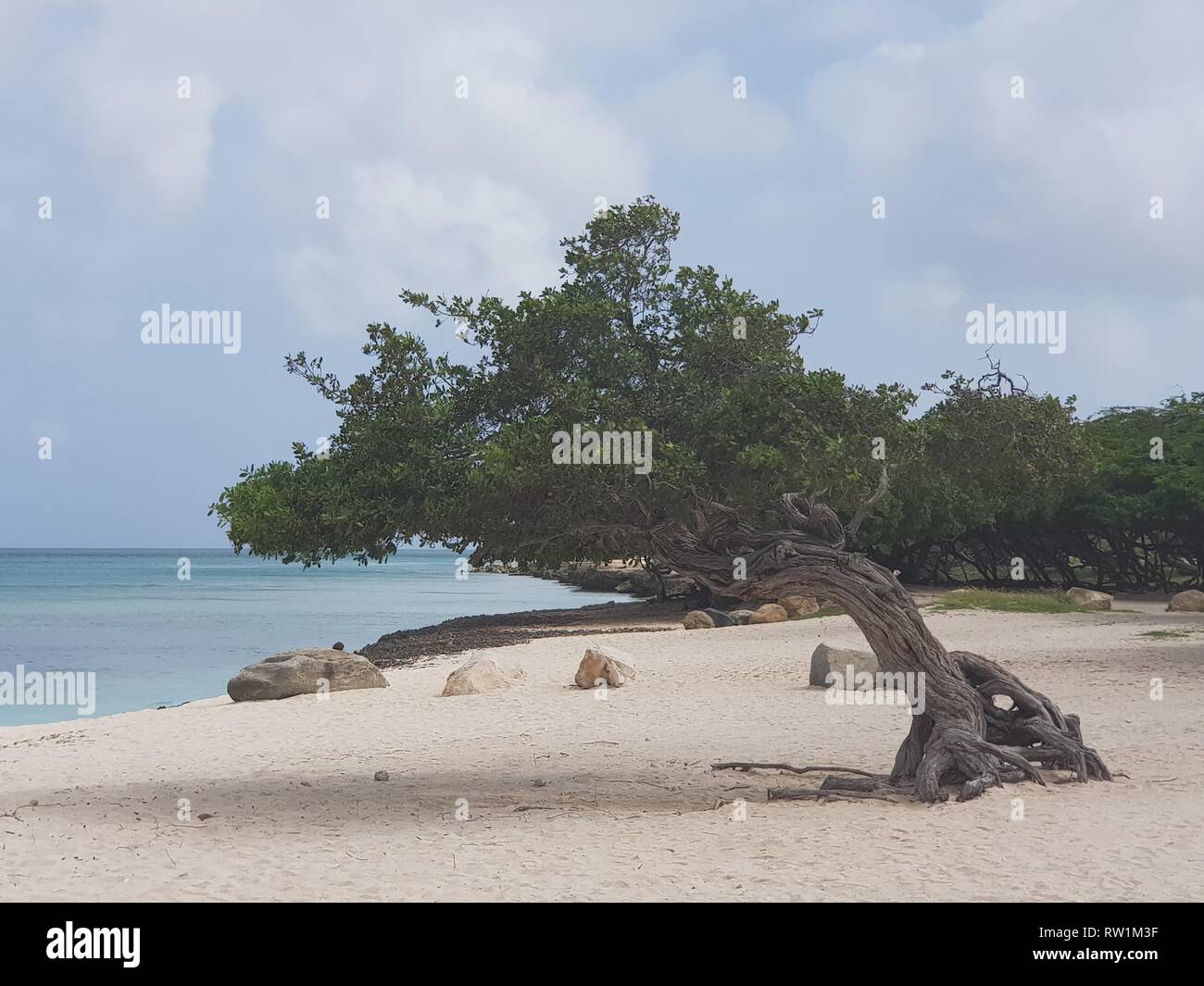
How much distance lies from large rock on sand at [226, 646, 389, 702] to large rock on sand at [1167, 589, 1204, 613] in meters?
23.1

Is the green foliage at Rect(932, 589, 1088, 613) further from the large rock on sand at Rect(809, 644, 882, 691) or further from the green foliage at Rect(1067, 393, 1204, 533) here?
the large rock on sand at Rect(809, 644, 882, 691)

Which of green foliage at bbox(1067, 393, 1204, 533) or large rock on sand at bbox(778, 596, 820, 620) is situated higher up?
green foliage at bbox(1067, 393, 1204, 533)

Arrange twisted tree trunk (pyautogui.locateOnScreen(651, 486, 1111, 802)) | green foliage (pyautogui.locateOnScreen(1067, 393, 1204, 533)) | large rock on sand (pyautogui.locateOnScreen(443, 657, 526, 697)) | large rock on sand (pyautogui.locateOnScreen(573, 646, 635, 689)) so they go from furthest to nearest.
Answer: green foliage (pyautogui.locateOnScreen(1067, 393, 1204, 533)), large rock on sand (pyautogui.locateOnScreen(573, 646, 635, 689)), large rock on sand (pyautogui.locateOnScreen(443, 657, 526, 697)), twisted tree trunk (pyautogui.locateOnScreen(651, 486, 1111, 802))

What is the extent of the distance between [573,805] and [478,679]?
9047 millimetres

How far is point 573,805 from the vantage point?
11.1 metres

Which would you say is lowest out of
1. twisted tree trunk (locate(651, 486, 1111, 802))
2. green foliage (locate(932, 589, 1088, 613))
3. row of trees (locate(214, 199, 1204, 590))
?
green foliage (locate(932, 589, 1088, 613))

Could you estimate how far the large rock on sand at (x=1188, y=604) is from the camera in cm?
3219

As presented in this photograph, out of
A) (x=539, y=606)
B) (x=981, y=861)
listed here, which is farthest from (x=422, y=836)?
(x=539, y=606)

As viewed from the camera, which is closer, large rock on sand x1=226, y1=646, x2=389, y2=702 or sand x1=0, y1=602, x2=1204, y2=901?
sand x1=0, y1=602, x2=1204, y2=901

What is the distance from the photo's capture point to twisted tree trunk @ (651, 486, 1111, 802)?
37.3ft

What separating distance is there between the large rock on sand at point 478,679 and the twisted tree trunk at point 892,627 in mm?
8760

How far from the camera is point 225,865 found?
8961 millimetres

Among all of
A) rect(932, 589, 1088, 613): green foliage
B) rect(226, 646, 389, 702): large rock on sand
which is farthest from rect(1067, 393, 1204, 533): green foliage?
rect(226, 646, 389, 702): large rock on sand
